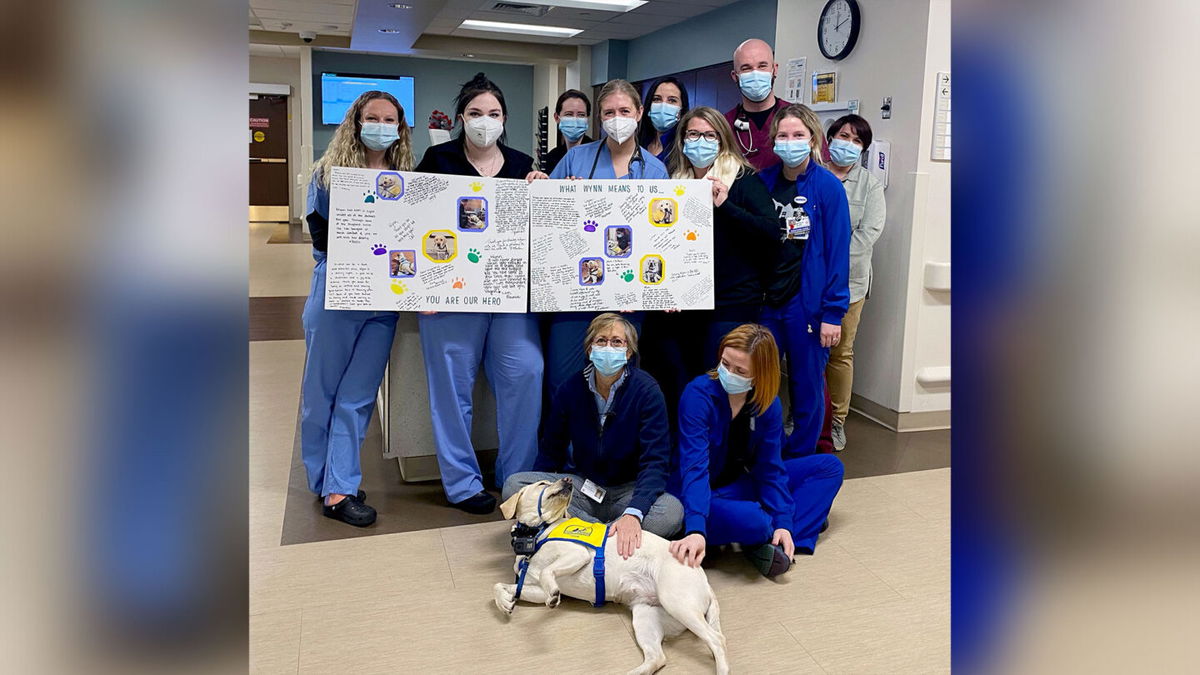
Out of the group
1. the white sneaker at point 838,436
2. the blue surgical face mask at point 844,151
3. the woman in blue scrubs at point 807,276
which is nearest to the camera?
the woman in blue scrubs at point 807,276

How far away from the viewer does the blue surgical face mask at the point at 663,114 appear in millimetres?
3734

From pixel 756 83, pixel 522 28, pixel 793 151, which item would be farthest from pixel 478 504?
pixel 522 28

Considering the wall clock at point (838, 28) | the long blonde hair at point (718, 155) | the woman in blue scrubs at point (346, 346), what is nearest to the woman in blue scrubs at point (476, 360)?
the woman in blue scrubs at point (346, 346)

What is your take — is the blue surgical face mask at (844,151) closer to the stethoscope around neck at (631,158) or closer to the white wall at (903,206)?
the white wall at (903,206)

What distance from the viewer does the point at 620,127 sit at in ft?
11.3

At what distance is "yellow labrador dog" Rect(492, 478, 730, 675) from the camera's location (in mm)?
2447

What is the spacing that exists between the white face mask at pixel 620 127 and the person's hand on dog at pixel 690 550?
1.63 metres

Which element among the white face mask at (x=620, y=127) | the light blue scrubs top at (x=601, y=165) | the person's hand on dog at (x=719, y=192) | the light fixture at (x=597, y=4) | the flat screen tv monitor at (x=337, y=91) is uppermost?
the light fixture at (x=597, y=4)

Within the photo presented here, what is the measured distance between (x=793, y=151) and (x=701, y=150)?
1.22 ft
